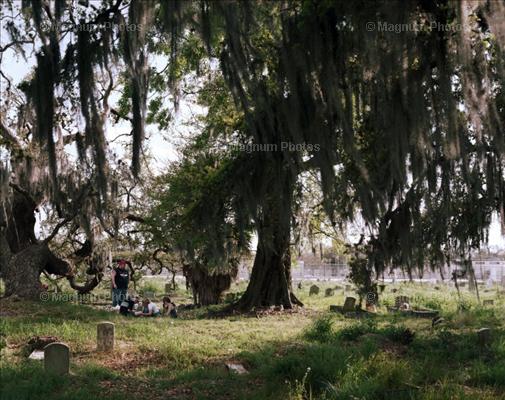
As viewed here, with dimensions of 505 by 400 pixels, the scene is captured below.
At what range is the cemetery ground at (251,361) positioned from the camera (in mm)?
7062

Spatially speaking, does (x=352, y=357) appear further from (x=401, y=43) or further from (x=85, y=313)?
(x=85, y=313)

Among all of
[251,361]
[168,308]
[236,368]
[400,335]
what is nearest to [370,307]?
[168,308]

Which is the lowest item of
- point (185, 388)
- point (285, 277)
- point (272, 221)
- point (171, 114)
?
point (185, 388)

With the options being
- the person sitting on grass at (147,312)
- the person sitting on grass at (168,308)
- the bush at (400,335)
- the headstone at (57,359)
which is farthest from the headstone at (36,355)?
the person sitting on grass at (168,308)

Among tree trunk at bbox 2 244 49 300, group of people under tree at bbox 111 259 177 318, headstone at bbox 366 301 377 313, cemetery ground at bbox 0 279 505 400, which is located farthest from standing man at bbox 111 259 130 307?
headstone at bbox 366 301 377 313

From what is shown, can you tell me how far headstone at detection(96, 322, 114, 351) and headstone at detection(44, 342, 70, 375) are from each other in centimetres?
135

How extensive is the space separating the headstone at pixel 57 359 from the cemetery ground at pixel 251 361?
120 mm

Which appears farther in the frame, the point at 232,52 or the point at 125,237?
the point at 125,237

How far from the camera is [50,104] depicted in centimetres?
695

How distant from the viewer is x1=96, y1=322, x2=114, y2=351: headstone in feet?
29.7

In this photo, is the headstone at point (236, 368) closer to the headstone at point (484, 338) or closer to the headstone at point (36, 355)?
the headstone at point (36, 355)

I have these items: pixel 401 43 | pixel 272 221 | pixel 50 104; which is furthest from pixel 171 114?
pixel 401 43

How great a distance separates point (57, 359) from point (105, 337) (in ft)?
4.76

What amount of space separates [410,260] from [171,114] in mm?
8134
